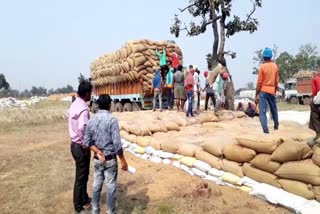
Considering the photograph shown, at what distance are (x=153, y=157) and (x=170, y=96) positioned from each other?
5.76 metres

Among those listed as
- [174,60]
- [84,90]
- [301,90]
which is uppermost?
[174,60]

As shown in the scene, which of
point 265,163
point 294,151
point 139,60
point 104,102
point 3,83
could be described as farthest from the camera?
point 3,83

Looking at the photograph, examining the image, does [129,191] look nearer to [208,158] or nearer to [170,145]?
[208,158]

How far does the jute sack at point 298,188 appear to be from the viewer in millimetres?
3994

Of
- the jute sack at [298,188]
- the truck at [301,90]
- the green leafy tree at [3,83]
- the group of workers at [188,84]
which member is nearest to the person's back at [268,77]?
the jute sack at [298,188]

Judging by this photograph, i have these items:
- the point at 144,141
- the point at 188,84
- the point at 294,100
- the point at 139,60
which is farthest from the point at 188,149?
the point at 294,100


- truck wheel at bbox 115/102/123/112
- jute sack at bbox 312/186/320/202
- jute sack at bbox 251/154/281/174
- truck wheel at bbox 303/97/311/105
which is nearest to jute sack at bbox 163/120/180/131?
jute sack at bbox 251/154/281/174

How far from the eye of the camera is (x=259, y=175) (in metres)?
4.52

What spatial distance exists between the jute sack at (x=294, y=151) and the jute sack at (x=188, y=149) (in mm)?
Answer: 1523

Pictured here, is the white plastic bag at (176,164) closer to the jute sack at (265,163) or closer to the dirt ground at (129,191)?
the dirt ground at (129,191)

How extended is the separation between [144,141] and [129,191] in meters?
1.90

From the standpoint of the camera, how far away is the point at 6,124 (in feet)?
48.5

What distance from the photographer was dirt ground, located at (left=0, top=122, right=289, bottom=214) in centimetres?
440

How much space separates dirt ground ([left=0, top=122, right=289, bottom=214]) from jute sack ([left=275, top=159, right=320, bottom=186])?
389mm
